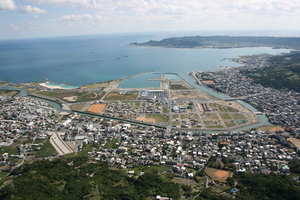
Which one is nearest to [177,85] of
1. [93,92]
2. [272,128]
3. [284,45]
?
[93,92]

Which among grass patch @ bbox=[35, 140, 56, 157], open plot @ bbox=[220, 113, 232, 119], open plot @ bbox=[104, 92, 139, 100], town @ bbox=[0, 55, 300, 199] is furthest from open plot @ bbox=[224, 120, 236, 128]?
grass patch @ bbox=[35, 140, 56, 157]

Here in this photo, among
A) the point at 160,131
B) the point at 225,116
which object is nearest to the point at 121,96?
the point at 160,131

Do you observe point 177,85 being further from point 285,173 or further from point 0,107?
point 0,107

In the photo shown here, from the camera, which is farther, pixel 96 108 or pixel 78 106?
pixel 78 106

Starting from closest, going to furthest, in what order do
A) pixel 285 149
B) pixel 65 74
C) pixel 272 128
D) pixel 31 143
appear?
1. pixel 285 149
2. pixel 31 143
3. pixel 272 128
4. pixel 65 74

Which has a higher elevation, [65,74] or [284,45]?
[284,45]

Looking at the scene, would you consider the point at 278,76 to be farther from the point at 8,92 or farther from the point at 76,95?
the point at 8,92
